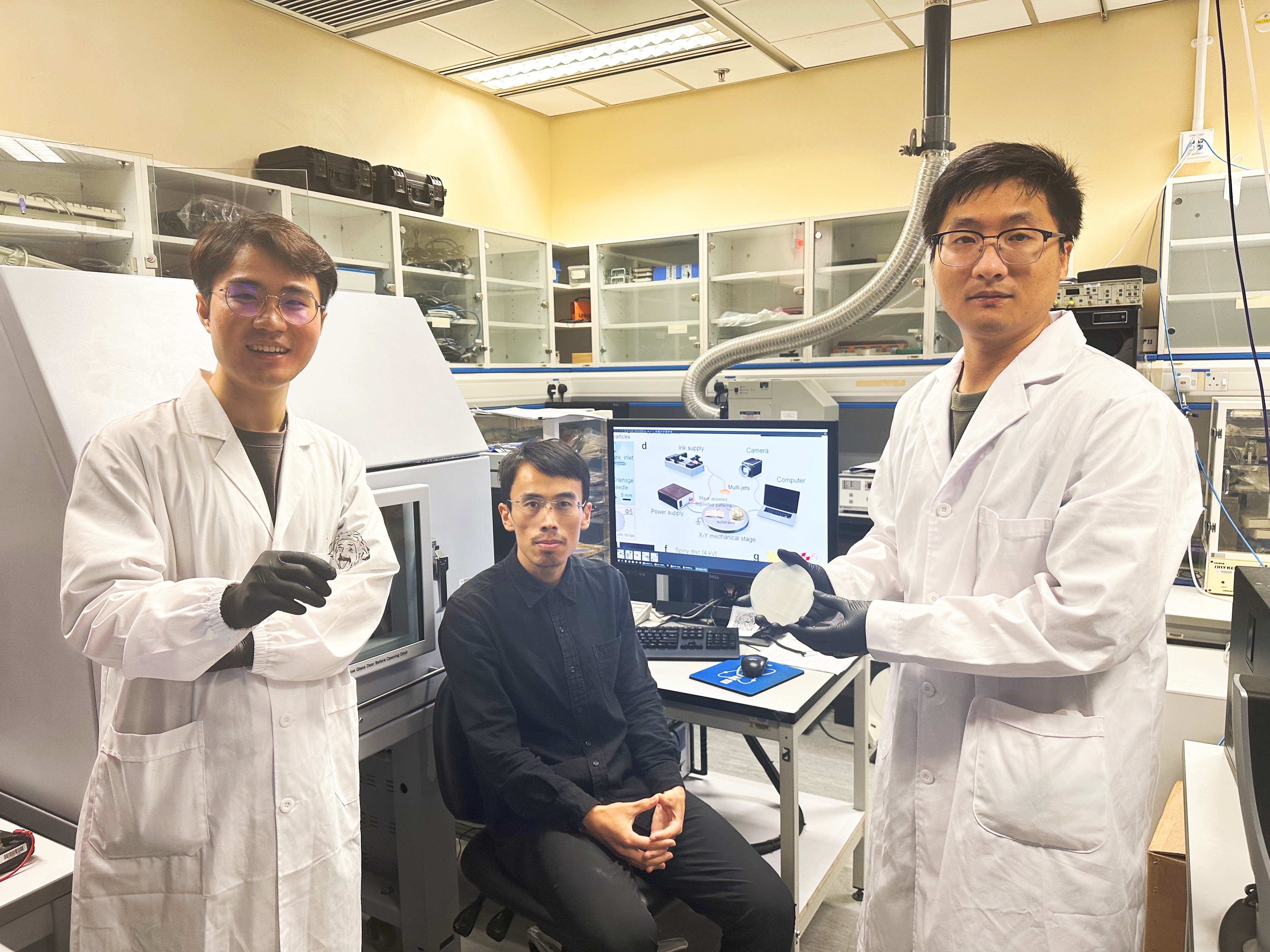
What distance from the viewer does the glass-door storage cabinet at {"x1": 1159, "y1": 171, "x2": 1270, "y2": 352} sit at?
11.3 ft

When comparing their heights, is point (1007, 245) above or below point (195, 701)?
above

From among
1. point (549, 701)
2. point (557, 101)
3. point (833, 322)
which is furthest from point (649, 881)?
point (557, 101)

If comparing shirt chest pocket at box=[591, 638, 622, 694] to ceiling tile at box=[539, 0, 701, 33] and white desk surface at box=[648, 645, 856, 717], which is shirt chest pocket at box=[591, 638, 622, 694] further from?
ceiling tile at box=[539, 0, 701, 33]

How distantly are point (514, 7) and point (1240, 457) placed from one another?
12.0ft

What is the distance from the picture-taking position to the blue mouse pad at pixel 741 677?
1.78 meters

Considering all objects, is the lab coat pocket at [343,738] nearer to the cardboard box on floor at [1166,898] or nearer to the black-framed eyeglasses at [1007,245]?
the black-framed eyeglasses at [1007,245]

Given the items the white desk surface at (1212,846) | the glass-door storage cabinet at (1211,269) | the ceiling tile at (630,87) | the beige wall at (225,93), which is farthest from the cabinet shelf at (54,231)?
the ceiling tile at (630,87)

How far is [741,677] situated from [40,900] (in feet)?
4.26

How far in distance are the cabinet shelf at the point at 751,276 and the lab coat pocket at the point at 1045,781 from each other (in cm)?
372

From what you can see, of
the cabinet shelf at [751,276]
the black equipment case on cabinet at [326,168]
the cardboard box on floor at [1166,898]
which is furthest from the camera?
the cabinet shelf at [751,276]

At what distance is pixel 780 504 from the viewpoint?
205 centimetres

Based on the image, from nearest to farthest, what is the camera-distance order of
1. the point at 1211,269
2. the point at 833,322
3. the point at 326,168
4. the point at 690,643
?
1. the point at 690,643
2. the point at 833,322
3. the point at 1211,269
4. the point at 326,168

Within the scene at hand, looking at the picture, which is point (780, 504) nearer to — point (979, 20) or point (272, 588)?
point (272, 588)

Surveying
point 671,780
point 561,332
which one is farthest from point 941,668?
point 561,332
